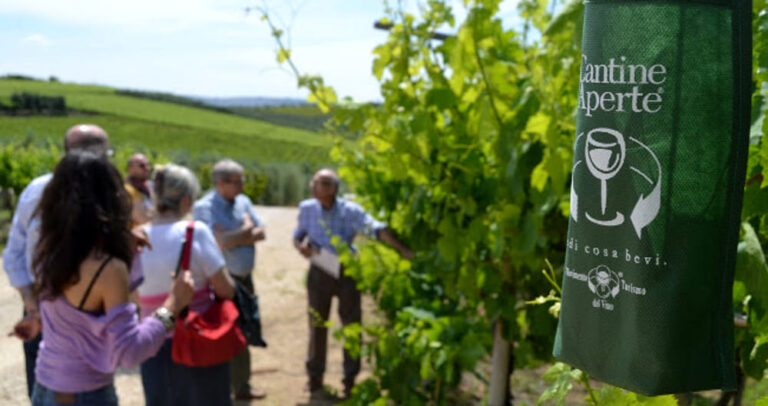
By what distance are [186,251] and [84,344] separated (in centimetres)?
77

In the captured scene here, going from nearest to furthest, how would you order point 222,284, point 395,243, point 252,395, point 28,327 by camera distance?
point 28,327 < point 222,284 < point 395,243 < point 252,395

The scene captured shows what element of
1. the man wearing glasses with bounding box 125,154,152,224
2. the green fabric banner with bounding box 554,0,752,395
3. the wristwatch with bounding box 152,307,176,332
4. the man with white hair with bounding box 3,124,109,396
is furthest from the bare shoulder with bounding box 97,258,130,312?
the man wearing glasses with bounding box 125,154,152,224

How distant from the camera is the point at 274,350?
6883 millimetres

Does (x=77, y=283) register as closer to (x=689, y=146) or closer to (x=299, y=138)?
(x=689, y=146)

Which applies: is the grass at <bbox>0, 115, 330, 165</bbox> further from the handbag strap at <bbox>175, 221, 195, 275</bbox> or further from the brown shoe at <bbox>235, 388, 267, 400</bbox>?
the handbag strap at <bbox>175, 221, 195, 275</bbox>

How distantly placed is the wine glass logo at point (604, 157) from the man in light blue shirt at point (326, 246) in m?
4.55

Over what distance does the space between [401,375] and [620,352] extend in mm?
3040

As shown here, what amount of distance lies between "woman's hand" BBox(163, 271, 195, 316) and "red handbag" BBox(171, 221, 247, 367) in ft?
0.60

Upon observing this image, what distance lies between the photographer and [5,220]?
13406mm

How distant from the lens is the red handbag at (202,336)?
329 centimetres

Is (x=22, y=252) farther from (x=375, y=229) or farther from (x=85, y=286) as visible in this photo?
(x=375, y=229)

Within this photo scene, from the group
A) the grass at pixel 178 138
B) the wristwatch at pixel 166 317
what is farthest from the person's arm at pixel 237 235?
A: the grass at pixel 178 138

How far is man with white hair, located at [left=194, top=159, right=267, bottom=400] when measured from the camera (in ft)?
17.4

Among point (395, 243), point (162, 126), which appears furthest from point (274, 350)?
point (162, 126)
